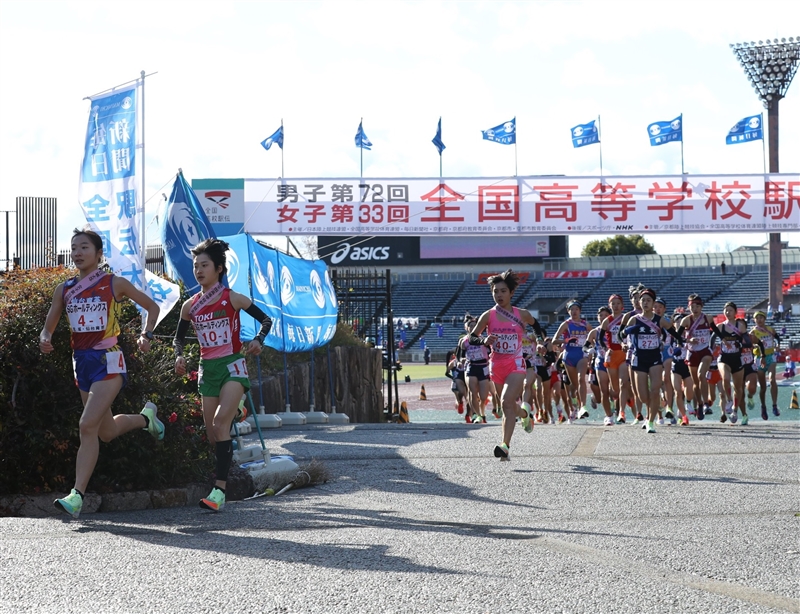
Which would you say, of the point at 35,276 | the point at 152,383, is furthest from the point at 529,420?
the point at 35,276

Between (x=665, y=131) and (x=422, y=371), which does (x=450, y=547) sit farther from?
(x=422, y=371)

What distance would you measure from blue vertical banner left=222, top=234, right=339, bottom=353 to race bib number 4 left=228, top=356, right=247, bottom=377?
5426mm

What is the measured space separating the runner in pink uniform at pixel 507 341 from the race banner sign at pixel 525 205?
57.4 ft

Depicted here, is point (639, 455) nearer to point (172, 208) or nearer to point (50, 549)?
point (172, 208)

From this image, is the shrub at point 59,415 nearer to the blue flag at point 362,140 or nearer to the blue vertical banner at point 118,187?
the blue vertical banner at point 118,187

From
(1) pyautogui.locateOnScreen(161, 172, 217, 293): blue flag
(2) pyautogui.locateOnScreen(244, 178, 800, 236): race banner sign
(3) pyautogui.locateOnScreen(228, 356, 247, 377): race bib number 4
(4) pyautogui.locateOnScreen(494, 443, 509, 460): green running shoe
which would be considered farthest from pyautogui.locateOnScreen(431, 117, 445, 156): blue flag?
(3) pyautogui.locateOnScreen(228, 356, 247, 377): race bib number 4

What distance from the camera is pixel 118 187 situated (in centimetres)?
1104

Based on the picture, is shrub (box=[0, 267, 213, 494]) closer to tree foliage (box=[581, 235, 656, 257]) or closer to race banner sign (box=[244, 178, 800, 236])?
race banner sign (box=[244, 178, 800, 236])

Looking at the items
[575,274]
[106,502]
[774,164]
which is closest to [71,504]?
[106,502]

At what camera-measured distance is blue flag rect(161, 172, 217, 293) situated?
11898mm

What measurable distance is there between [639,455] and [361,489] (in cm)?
364

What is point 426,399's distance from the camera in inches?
1355

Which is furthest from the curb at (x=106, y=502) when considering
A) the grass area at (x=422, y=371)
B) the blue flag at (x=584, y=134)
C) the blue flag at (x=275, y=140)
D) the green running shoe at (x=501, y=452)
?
the grass area at (x=422, y=371)

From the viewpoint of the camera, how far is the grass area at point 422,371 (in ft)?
165
